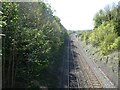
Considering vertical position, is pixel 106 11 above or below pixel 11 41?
above

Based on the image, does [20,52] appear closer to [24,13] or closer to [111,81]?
[24,13]

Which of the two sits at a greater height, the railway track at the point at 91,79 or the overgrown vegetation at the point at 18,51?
the overgrown vegetation at the point at 18,51

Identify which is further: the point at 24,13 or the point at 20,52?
the point at 24,13

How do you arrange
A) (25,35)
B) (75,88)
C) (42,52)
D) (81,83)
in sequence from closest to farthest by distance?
(25,35), (42,52), (75,88), (81,83)

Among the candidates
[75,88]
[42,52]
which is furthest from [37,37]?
[75,88]

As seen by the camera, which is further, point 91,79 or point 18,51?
point 91,79

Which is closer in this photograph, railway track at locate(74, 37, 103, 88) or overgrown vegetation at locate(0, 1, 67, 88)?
overgrown vegetation at locate(0, 1, 67, 88)

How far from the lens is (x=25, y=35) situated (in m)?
17.9

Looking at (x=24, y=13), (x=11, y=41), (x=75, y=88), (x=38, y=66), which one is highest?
(x=24, y=13)

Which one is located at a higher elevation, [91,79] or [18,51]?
[18,51]

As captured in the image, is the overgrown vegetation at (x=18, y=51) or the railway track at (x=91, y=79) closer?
the overgrown vegetation at (x=18, y=51)

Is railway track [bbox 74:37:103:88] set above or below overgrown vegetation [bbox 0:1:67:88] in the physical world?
below

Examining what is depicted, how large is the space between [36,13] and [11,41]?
12117 millimetres

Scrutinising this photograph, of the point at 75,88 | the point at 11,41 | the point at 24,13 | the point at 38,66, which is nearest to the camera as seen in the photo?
the point at 11,41
